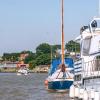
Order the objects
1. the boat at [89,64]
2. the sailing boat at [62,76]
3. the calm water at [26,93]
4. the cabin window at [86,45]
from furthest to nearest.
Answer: the sailing boat at [62,76]
the calm water at [26,93]
the cabin window at [86,45]
the boat at [89,64]

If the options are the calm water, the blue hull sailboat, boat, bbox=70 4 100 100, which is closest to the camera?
boat, bbox=70 4 100 100

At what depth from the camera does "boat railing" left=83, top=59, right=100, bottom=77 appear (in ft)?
109

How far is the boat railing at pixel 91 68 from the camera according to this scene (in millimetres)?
33191

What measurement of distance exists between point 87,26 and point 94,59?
4936 mm

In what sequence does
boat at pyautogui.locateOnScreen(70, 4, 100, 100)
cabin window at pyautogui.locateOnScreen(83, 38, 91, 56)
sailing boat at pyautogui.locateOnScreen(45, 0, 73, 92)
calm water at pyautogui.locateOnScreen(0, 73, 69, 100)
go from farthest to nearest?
sailing boat at pyautogui.locateOnScreen(45, 0, 73, 92) < calm water at pyautogui.locateOnScreen(0, 73, 69, 100) < cabin window at pyautogui.locateOnScreen(83, 38, 91, 56) < boat at pyautogui.locateOnScreen(70, 4, 100, 100)

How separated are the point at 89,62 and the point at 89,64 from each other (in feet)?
0.59

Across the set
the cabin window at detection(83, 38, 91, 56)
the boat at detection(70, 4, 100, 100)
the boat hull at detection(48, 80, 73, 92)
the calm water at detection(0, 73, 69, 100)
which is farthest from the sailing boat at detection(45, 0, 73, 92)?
the cabin window at detection(83, 38, 91, 56)

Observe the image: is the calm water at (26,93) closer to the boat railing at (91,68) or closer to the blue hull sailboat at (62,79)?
the blue hull sailboat at (62,79)

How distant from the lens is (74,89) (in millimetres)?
38438

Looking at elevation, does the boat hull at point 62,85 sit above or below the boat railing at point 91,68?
below

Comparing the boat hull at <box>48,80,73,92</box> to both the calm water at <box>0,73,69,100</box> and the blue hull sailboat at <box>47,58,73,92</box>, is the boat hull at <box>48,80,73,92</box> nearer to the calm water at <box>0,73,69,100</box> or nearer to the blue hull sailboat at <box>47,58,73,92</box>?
the blue hull sailboat at <box>47,58,73,92</box>

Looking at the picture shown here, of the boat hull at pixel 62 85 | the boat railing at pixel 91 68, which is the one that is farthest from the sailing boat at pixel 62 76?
the boat railing at pixel 91 68

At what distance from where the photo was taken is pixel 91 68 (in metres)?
34.3

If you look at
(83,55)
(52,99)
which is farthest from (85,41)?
(52,99)
